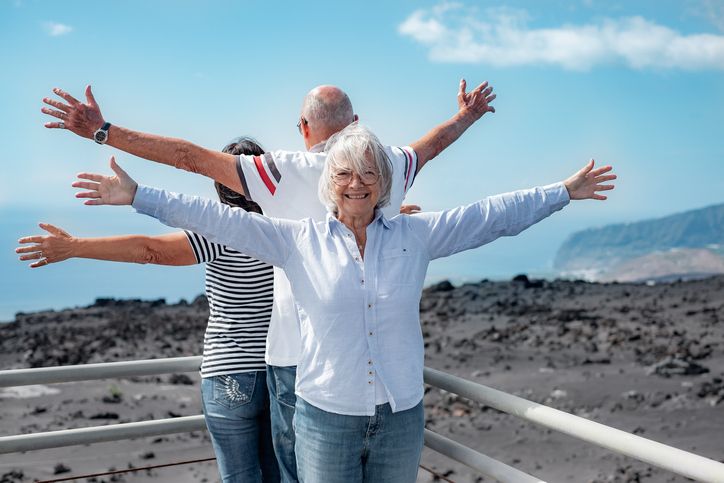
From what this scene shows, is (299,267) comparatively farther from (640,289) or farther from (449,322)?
(640,289)

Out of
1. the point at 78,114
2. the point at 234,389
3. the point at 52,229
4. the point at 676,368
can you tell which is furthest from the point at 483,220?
the point at 676,368

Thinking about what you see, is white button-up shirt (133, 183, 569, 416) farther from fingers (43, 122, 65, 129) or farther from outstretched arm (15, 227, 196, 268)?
fingers (43, 122, 65, 129)

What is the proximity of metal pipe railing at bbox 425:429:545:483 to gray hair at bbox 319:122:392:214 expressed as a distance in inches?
32.2

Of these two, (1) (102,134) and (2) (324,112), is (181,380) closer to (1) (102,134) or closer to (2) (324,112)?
(1) (102,134)

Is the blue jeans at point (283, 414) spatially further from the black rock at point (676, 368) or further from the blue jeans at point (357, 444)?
the black rock at point (676, 368)

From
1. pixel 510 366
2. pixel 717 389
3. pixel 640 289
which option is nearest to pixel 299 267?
pixel 717 389

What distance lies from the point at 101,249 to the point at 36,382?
2.66 ft

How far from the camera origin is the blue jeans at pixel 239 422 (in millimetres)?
2162

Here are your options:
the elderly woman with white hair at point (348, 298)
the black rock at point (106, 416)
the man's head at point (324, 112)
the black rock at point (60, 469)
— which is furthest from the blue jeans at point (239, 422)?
the black rock at point (106, 416)

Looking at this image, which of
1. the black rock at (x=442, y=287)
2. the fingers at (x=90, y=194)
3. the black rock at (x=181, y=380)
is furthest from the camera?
the black rock at (x=442, y=287)

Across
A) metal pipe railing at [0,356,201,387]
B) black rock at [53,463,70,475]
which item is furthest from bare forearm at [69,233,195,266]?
black rock at [53,463,70,475]

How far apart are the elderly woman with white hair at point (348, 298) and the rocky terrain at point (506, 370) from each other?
488 cm

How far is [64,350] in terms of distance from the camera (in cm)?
1169

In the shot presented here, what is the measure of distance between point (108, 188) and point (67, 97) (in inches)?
24.7
